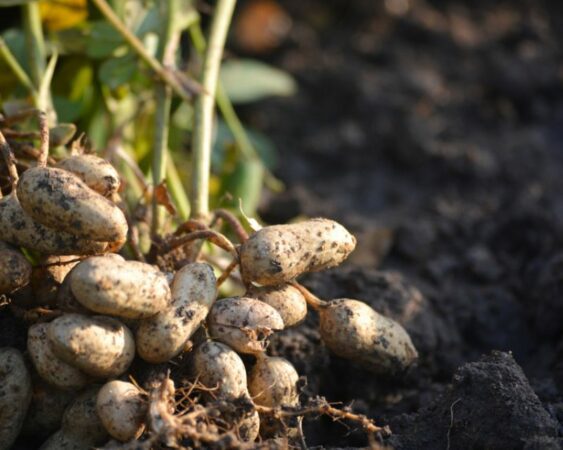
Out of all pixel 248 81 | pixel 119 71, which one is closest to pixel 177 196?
pixel 119 71

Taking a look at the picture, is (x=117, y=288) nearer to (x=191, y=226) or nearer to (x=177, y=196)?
(x=191, y=226)

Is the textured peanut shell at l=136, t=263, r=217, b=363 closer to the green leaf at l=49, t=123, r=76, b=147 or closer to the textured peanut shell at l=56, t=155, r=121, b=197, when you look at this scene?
the textured peanut shell at l=56, t=155, r=121, b=197

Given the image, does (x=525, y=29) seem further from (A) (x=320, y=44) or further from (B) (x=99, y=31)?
(B) (x=99, y=31)

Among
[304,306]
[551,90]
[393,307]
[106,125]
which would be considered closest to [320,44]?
[551,90]

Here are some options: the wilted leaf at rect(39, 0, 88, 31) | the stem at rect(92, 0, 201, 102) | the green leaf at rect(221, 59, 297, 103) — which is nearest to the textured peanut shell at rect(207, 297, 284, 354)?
the stem at rect(92, 0, 201, 102)

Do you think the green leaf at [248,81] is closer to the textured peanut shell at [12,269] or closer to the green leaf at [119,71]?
the green leaf at [119,71]

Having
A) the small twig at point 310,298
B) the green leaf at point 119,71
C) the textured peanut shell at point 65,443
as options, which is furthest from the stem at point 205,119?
the textured peanut shell at point 65,443

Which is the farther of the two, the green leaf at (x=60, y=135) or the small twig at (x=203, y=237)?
the green leaf at (x=60, y=135)
